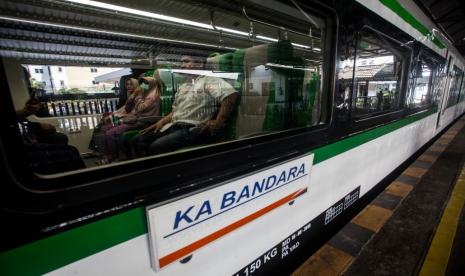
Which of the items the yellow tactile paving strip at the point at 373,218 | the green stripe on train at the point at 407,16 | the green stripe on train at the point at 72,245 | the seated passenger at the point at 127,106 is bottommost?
the yellow tactile paving strip at the point at 373,218

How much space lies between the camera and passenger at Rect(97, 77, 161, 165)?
5.96 ft

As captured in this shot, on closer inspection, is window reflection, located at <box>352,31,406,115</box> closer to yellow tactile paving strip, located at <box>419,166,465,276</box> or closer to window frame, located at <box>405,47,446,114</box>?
window frame, located at <box>405,47,446,114</box>

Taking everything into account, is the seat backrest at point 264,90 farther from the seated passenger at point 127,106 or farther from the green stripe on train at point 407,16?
the seated passenger at point 127,106

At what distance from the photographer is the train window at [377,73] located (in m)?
2.00

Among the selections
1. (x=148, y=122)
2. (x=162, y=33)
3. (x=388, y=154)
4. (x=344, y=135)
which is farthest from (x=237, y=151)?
(x=388, y=154)

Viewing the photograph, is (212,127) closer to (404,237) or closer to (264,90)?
(264,90)

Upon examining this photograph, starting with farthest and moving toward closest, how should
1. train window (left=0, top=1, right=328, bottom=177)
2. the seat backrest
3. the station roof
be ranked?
the station roof
the seat backrest
train window (left=0, top=1, right=328, bottom=177)

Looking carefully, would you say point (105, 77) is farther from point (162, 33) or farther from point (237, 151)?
point (237, 151)

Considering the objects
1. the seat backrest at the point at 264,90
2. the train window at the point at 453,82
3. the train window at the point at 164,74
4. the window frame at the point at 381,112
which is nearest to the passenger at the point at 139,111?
the train window at the point at 164,74

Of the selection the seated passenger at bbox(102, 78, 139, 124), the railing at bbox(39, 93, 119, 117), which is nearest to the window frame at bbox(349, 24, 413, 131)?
the seated passenger at bbox(102, 78, 139, 124)

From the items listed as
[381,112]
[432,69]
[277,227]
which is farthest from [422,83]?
[277,227]

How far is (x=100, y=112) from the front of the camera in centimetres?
241

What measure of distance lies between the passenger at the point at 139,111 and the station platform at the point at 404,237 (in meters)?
1.66

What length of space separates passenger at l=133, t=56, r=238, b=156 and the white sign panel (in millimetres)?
415
